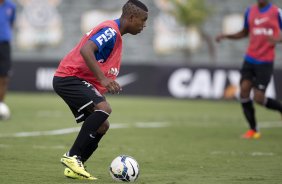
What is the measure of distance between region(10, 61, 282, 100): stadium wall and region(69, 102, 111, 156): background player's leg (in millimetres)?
15320

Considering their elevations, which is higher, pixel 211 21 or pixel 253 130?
pixel 253 130

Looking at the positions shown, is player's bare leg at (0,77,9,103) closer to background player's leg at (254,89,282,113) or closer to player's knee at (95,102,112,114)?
background player's leg at (254,89,282,113)

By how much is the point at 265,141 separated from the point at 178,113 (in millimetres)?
6351

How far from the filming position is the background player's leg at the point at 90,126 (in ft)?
28.0

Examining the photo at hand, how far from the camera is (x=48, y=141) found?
41.5ft

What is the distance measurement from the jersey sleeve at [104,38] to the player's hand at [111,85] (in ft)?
1.39

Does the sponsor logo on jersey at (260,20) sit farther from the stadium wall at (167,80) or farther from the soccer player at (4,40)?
the stadium wall at (167,80)

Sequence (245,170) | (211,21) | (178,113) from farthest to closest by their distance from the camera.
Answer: (211,21) → (178,113) → (245,170)

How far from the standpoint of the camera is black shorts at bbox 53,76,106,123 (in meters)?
8.68

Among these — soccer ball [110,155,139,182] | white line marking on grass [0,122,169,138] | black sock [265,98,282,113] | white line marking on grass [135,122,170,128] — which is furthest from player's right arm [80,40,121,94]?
white line marking on grass [135,122,170,128]

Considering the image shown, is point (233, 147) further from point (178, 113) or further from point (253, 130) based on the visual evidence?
point (178, 113)

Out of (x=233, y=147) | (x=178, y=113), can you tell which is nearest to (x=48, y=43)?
(x=178, y=113)

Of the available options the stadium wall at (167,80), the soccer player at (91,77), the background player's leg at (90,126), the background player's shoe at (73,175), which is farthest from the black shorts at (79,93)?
the stadium wall at (167,80)

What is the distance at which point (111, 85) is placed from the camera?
26.9ft
